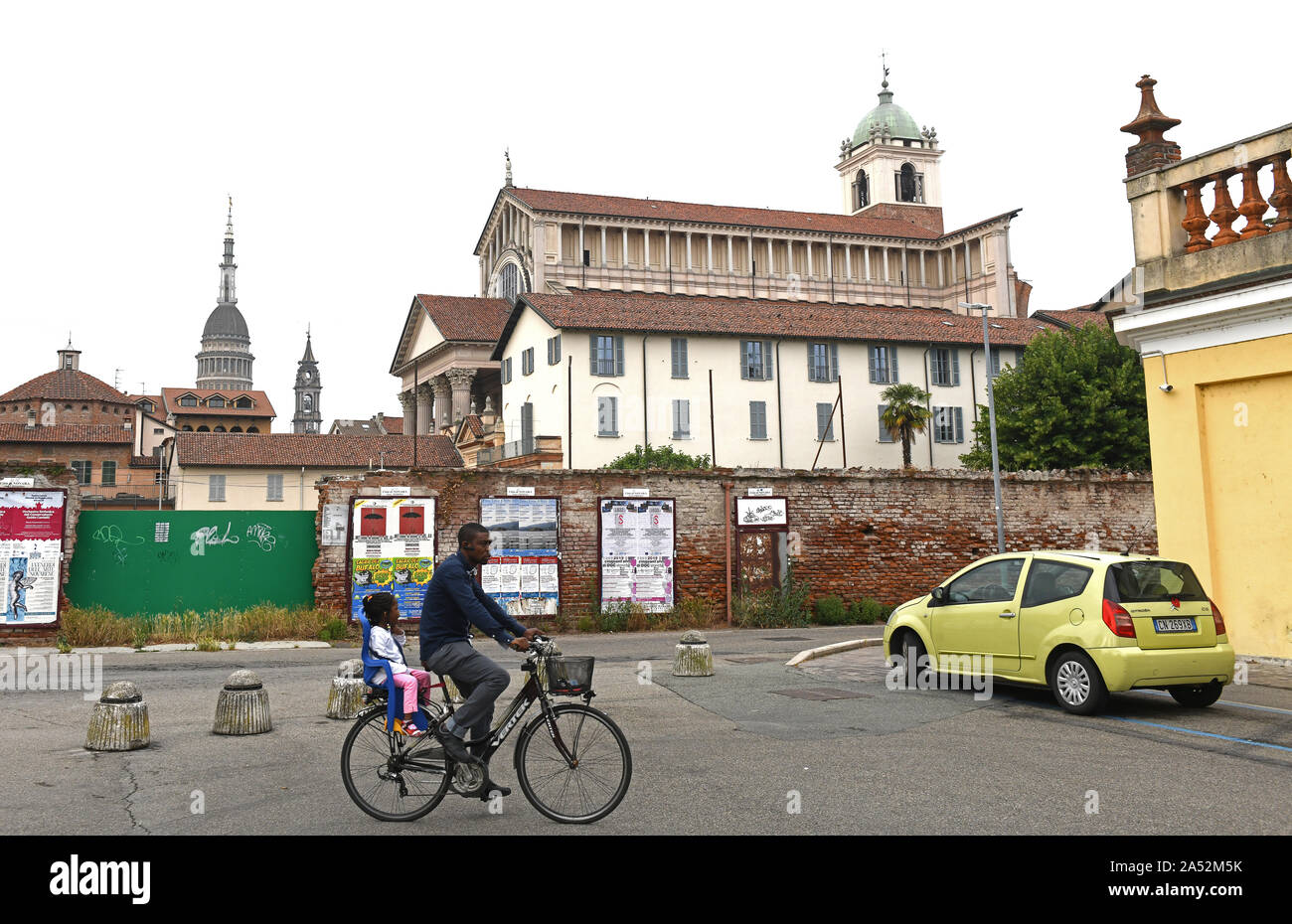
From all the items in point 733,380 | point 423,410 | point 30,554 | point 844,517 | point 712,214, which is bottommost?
point 30,554

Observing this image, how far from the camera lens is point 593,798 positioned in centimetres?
612

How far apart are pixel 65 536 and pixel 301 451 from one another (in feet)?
166

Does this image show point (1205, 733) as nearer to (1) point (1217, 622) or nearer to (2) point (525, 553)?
(1) point (1217, 622)

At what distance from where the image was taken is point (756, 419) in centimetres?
5091

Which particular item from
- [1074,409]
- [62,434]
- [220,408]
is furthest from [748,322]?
[220,408]

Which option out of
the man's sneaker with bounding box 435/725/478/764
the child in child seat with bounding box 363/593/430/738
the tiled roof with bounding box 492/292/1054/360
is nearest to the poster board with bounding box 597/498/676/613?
the child in child seat with bounding box 363/593/430/738

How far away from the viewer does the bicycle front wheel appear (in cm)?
607

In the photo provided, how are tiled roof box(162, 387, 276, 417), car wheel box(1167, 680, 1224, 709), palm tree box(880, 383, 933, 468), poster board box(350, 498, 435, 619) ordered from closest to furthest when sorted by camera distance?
1. car wheel box(1167, 680, 1224, 709)
2. poster board box(350, 498, 435, 619)
3. palm tree box(880, 383, 933, 468)
4. tiled roof box(162, 387, 276, 417)

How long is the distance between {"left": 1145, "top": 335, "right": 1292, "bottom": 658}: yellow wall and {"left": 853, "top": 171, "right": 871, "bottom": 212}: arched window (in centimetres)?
9309

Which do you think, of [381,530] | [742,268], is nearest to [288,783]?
[381,530]

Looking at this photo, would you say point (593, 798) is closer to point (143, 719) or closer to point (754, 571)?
point (143, 719)

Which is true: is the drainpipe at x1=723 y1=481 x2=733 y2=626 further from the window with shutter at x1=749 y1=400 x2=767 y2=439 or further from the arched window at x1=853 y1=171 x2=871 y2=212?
the arched window at x1=853 y1=171 x2=871 y2=212

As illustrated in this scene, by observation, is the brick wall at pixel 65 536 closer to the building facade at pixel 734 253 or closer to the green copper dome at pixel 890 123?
the building facade at pixel 734 253
